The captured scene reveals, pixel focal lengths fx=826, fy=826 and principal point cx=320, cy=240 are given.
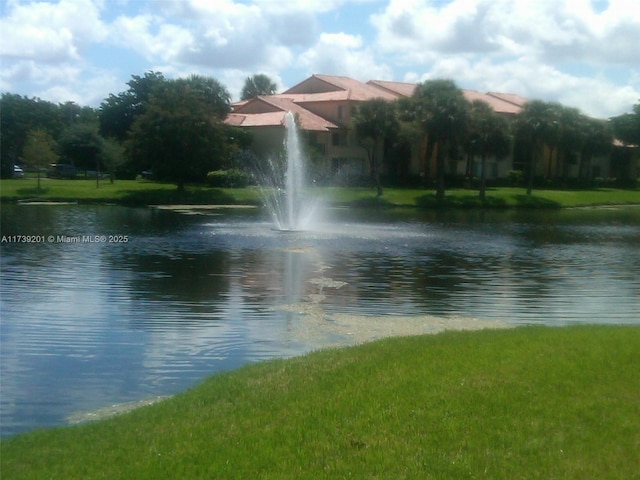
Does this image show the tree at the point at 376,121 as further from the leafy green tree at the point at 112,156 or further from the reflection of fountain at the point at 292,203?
the leafy green tree at the point at 112,156

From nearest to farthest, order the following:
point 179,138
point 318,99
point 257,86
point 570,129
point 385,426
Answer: point 385,426 < point 179,138 < point 570,129 < point 318,99 < point 257,86

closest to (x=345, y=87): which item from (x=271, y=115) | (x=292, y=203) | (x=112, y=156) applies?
(x=271, y=115)

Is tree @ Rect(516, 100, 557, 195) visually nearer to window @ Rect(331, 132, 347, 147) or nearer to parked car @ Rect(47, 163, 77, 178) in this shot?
window @ Rect(331, 132, 347, 147)

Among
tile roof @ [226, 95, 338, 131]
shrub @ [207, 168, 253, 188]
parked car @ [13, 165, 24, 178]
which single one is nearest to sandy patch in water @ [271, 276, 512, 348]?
shrub @ [207, 168, 253, 188]

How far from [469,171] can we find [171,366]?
227 feet

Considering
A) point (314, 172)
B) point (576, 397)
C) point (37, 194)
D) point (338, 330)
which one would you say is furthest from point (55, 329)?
point (314, 172)

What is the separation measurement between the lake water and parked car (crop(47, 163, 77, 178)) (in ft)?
140

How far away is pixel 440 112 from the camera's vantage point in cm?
6500

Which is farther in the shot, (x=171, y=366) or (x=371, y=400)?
(x=171, y=366)

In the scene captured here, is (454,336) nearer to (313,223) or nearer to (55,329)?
(55,329)

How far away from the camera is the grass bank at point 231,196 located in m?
59.8

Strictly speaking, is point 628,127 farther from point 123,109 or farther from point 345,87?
point 123,109

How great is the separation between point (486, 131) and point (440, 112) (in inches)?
164

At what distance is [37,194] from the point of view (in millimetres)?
59156
